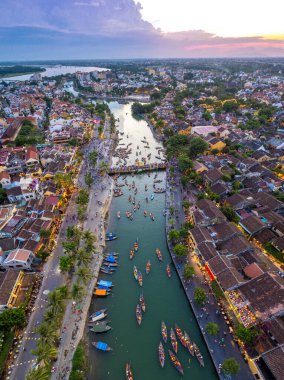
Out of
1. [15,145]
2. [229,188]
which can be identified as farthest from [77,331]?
[15,145]

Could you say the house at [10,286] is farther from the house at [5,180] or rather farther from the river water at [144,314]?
the house at [5,180]

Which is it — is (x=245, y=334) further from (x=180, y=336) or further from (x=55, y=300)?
(x=55, y=300)

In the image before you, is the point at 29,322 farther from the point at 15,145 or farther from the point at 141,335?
the point at 15,145

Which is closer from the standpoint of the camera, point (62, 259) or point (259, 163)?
point (62, 259)

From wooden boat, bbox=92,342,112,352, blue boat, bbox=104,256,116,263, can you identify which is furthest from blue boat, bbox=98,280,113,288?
wooden boat, bbox=92,342,112,352

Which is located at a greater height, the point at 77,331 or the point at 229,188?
the point at 229,188

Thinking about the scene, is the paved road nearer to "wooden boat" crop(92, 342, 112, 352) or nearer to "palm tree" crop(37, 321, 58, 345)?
"palm tree" crop(37, 321, 58, 345)
